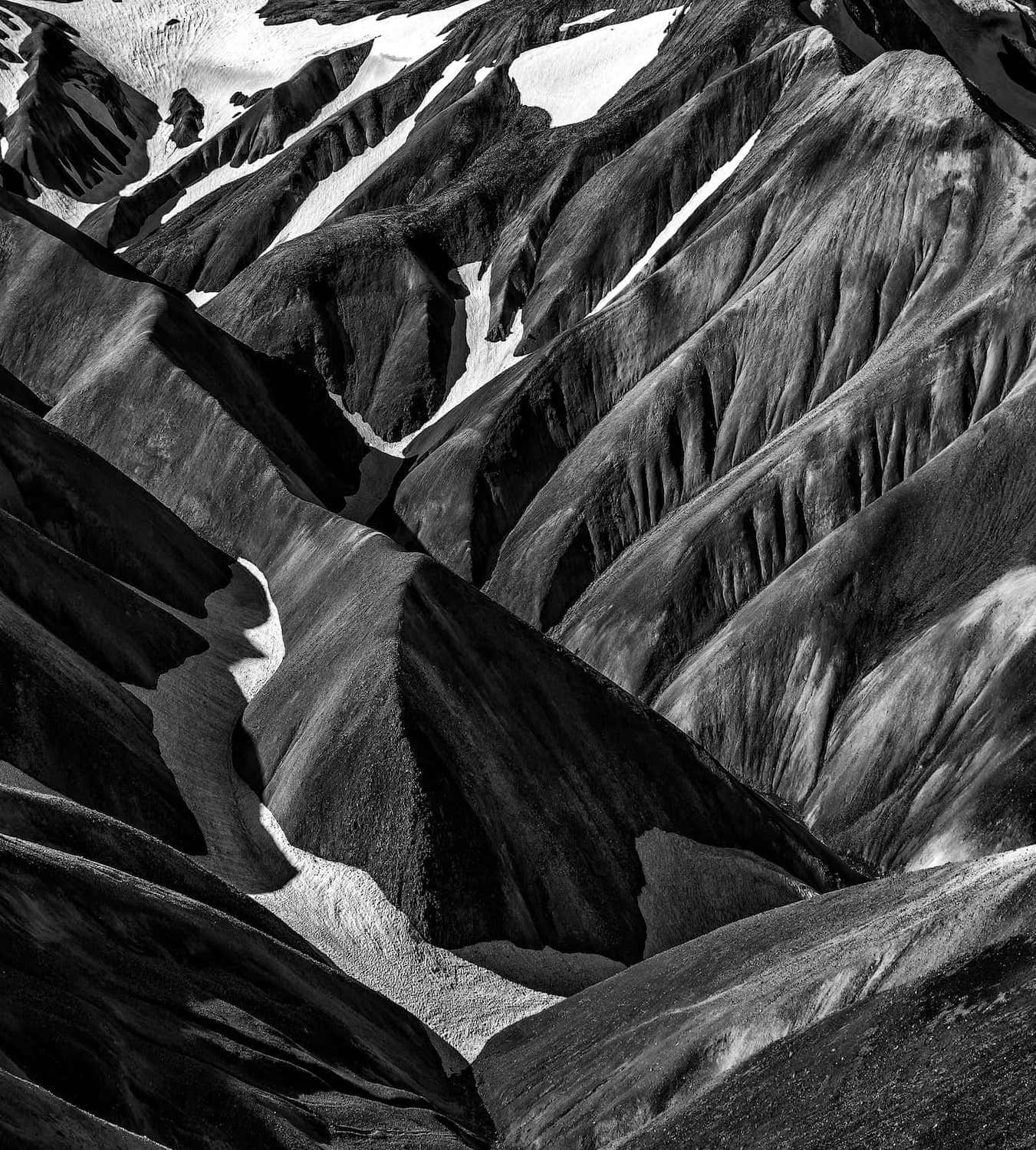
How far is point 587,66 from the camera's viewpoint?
135m

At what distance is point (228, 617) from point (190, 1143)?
4447cm

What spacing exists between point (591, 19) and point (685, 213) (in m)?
38.1

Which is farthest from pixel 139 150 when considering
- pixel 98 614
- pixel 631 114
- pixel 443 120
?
pixel 98 614

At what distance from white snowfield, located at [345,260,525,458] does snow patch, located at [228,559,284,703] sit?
36374mm

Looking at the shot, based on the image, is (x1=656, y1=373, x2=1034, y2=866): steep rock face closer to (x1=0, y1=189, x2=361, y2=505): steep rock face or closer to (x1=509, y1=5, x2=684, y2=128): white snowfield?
(x1=0, y1=189, x2=361, y2=505): steep rock face

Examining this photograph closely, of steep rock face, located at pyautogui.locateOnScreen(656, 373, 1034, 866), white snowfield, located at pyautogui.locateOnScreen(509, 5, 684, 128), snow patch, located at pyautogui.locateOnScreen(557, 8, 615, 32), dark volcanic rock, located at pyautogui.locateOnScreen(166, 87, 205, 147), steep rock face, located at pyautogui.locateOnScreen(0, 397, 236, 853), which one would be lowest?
steep rock face, located at pyautogui.locateOnScreen(656, 373, 1034, 866)

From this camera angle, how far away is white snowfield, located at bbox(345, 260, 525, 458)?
110125 mm

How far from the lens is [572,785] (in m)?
53.1

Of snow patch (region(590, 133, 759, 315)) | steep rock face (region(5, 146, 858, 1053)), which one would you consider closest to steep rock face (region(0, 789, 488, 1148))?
steep rock face (region(5, 146, 858, 1053))

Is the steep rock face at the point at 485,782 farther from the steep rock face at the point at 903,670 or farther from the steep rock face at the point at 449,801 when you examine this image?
the steep rock face at the point at 903,670

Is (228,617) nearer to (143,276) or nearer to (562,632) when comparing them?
(562,632)

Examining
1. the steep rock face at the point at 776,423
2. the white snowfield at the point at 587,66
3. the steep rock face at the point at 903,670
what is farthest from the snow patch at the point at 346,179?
the steep rock face at the point at 903,670

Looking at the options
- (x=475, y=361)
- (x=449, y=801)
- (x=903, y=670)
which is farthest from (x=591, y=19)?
(x=449, y=801)

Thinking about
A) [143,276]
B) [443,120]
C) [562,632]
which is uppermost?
[443,120]
